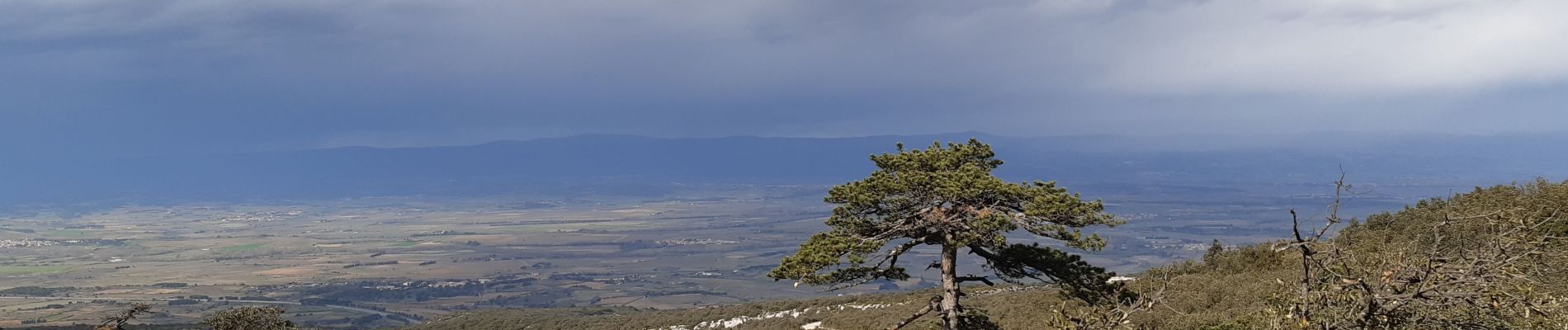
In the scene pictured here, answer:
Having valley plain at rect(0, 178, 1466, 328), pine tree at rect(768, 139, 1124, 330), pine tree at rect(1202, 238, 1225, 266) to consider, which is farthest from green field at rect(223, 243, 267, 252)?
pine tree at rect(768, 139, 1124, 330)

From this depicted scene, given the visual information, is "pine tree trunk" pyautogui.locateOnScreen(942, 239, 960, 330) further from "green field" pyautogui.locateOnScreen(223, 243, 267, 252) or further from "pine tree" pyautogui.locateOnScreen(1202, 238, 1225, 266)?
"green field" pyautogui.locateOnScreen(223, 243, 267, 252)

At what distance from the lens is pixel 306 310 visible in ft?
335

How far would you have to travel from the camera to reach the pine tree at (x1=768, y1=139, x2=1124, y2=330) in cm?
1382

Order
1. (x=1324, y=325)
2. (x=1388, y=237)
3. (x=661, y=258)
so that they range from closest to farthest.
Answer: (x=1324, y=325), (x=1388, y=237), (x=661, y=258)

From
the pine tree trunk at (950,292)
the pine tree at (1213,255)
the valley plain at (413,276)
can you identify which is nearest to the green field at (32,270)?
the valley plain at (413,276)

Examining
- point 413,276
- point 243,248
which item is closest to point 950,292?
point 413,276

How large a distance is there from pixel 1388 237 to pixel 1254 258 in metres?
4.18

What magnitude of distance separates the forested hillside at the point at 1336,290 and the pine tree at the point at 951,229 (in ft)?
2.97

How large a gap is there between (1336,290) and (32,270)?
697 feet

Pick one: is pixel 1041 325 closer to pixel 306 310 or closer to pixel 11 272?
pixel 306 310

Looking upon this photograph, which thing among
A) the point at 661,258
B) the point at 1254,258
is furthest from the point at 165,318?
the point at 1254,258

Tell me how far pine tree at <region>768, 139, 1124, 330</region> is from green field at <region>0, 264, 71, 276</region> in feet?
636

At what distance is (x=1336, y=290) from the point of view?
6.59 meters

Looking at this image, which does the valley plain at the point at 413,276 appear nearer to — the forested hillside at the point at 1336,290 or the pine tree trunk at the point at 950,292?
the forested hillside at the point at 1336,290
